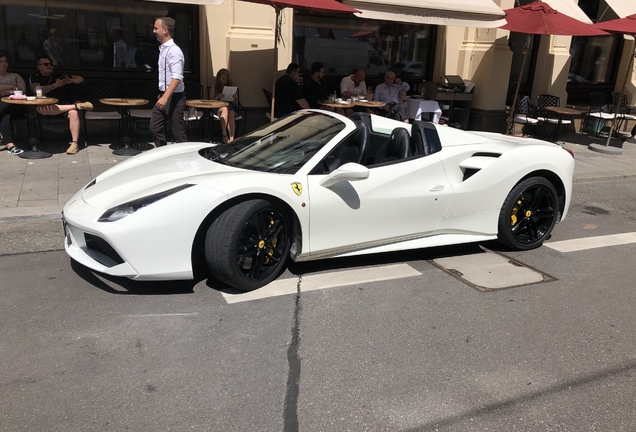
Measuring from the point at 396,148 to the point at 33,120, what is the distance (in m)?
6.14

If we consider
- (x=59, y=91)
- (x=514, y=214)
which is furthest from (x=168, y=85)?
(x=514, y=214)

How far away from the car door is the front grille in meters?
1.41

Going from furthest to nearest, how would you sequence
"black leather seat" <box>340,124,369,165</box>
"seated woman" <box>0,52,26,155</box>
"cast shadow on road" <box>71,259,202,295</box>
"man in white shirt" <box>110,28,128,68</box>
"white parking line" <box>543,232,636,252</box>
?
"man in white shirt" <box>110,28,128,68</box> < "seated woman" <box>0,52,26,155</box> < "white parking line" <box>543,232,636,252</box> < "black leather seat" <box>340,124,369,165</box> < "cast shadow on road" <box>71,259,202,295</box>

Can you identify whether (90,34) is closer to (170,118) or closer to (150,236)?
(170,118)

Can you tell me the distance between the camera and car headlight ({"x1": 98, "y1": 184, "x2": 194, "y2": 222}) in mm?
3719

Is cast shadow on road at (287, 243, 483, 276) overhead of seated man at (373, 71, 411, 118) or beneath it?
beneath

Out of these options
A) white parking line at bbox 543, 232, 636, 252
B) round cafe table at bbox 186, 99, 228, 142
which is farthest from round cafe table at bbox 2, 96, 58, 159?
white parking line at bbox 543, 232, 636, 252

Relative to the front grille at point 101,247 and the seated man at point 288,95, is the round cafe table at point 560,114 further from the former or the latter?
the front grille at point 101,247

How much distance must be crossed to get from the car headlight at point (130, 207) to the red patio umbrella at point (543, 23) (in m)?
8.34

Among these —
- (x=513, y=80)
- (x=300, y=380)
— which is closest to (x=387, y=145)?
(x=300, y=380)

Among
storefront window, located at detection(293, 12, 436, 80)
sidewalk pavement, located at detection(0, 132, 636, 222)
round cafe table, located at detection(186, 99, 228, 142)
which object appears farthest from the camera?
storefront window, located at detection(293, 12, 436, 80)

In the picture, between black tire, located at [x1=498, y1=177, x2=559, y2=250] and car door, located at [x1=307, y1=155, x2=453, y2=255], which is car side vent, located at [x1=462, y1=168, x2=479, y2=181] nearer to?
car door, located at [x1=307, y1=155, x2=453, y2=255]

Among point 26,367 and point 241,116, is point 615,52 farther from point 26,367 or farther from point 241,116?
point 26,367

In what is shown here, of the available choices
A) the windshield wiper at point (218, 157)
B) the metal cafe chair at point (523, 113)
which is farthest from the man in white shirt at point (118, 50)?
the metal cafe chair at point (523, 113)
